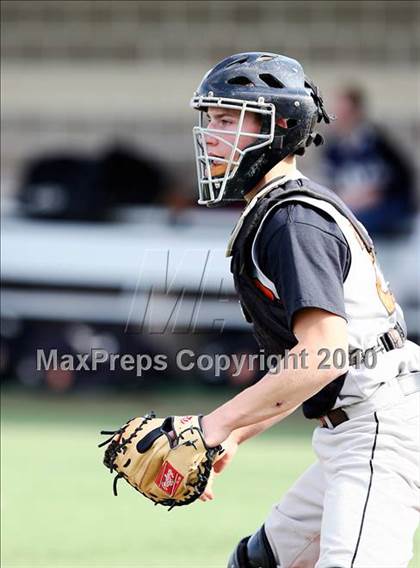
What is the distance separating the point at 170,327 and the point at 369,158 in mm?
4704

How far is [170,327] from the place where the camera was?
19.9ft

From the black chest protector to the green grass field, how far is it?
1.87 meters

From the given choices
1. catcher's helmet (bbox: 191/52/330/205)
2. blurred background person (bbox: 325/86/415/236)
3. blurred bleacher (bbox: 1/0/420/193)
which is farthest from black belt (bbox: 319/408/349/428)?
blurred bleacher (bbox: 1/0/420/193)

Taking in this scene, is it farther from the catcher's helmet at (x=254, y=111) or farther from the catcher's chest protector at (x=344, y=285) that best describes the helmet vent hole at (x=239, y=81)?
the catcher's chest protector at (x=344, y=285)

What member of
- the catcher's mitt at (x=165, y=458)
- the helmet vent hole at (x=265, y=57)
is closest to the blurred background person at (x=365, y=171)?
the helmet vent hole at (x=265, y=57)

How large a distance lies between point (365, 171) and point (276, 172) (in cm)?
658

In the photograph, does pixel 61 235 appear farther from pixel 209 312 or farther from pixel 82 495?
pixel 82 495

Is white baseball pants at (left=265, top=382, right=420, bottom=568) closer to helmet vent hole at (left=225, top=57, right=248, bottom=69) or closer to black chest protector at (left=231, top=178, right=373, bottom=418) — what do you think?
black chest protector at (left=231, top=178, right=373, bottom=418)

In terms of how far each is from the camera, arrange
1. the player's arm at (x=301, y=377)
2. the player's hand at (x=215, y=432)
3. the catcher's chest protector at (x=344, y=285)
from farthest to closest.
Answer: the catcher's chest protector at (x=344, y=285)
the player's hand at (x=215, y=432)
the player's arm at (x=301, y=377)

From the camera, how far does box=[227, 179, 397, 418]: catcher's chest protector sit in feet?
11.8

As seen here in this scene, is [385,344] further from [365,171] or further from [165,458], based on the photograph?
[365,171]

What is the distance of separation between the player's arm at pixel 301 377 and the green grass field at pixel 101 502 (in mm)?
2078

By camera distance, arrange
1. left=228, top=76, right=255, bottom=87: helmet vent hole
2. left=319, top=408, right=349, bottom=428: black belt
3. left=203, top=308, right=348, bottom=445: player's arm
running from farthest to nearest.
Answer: left=228, top=76, right=255, bottom=87: helmet vent hole, left=319, top=408, right=349, bottom=428: black belt, left=203, top=308, right=348, bottom=445: player's arm

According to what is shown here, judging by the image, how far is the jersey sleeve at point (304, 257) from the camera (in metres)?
3.38
